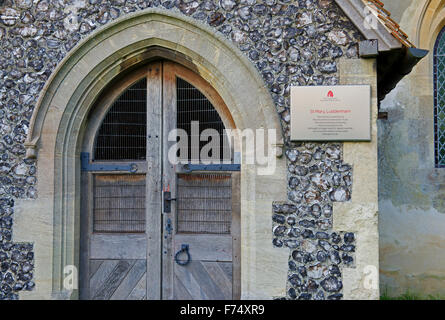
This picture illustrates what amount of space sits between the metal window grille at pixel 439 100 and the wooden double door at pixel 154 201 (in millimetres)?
3713

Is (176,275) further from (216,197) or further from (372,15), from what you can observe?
(372,15)

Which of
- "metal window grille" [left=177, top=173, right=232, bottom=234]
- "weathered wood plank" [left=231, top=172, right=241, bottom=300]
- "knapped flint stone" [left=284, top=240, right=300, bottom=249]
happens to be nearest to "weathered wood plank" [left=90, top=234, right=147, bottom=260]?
"metal window grille" [left=177, top=173, right=232, bottom=234]

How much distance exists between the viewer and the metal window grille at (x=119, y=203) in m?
4.29

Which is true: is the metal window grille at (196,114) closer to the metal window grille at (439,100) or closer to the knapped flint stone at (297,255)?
the knapped flint stone at (297,255)

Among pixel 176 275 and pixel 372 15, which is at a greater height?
pixel 372 15

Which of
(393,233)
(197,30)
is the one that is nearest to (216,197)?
(197,30)

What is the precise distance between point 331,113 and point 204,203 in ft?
5.23

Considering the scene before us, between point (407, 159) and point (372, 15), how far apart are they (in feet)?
10.1

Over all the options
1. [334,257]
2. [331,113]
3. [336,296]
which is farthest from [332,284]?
[331,113]

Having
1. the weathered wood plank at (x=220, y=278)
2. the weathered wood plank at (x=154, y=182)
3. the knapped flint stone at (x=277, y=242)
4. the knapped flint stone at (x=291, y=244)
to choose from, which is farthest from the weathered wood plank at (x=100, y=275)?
the knapped flint stone at (x=291, y=244)

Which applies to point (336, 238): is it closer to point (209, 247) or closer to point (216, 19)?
point (209, 247)

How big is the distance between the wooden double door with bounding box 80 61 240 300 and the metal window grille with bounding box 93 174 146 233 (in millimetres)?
11

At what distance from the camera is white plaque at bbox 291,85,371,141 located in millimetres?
3730

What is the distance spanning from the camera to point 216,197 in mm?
4203
